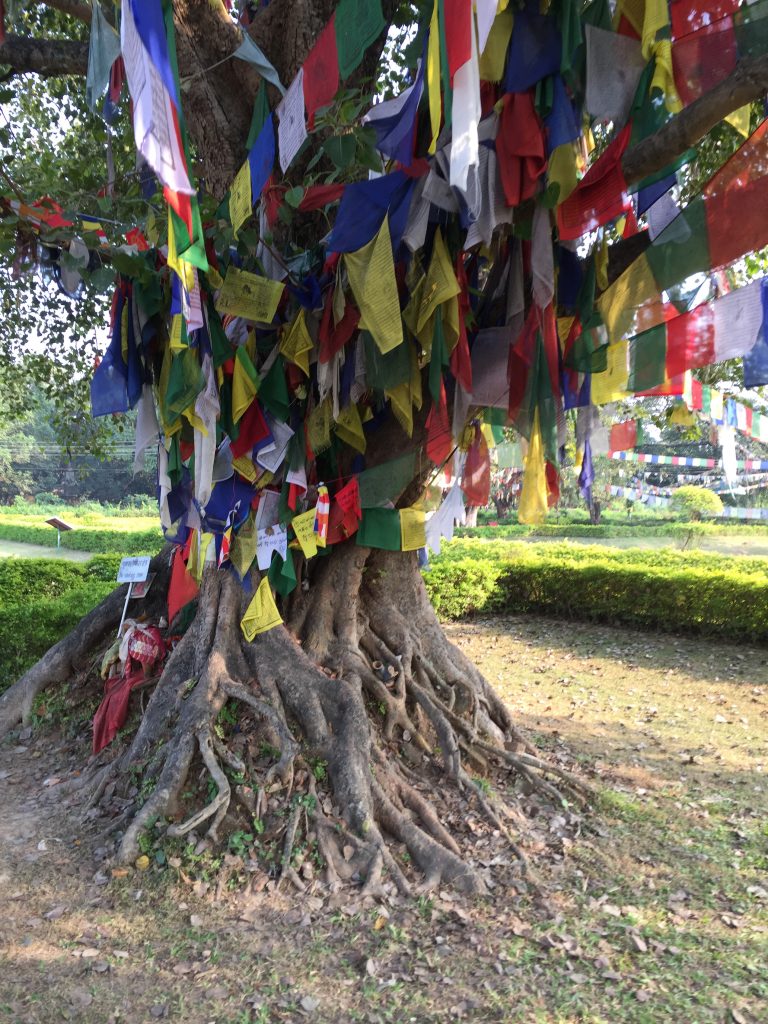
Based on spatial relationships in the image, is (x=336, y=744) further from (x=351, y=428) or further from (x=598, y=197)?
(x=598, y=197)

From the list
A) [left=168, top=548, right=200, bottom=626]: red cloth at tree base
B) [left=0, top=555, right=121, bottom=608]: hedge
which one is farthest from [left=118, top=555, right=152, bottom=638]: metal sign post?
[left=0, top=555, right=121, bottom=608]: hedge

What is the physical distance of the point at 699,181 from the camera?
538 cm

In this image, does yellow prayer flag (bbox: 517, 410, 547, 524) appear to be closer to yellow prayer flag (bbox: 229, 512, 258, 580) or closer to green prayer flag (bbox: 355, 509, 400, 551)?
green prayer flag (bbox: 355, 509, 400, 551)

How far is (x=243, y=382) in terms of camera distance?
13.1 ft

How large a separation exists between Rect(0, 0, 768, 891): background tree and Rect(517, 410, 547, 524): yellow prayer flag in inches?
4.2

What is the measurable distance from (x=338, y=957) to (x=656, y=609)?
778 cm

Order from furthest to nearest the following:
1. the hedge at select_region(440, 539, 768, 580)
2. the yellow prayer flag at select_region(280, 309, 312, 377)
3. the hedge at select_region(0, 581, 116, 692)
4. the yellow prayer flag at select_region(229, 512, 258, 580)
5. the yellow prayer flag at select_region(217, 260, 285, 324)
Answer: the hedge at select_region(440, 539, 768, 580)
the hedge at select_region(0, 581, 116, 692)
the yellow prayer flag at select_region(229, 512, 258, 580)
the yellow prayer flag at select_region(280, 309, 312, 377)
the yellow prayer flag at select_region(217, 260, 285, 324)

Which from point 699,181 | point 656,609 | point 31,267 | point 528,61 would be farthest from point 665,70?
point 656,609

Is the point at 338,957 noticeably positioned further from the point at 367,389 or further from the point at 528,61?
the point at 528,61

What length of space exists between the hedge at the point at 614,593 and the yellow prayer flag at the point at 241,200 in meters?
7.25

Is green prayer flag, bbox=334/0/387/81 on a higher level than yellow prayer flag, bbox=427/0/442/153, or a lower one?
higher

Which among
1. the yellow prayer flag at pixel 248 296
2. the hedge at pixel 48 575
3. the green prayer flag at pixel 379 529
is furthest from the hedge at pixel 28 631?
the yellow prayer flag at pixel 248 296

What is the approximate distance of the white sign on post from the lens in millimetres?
5159

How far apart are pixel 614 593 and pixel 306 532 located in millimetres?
6828
